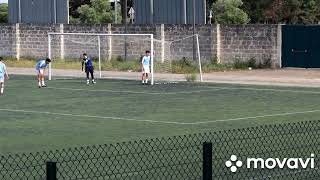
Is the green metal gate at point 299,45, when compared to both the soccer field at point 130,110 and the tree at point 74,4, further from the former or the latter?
the tree at point 74,4

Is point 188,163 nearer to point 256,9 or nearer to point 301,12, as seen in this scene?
point 301,12

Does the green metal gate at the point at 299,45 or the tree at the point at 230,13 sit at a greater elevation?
the tree at the point at 230,13

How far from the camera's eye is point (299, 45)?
4375 cm

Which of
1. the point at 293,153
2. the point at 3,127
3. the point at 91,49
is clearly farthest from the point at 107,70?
the point at 293,153

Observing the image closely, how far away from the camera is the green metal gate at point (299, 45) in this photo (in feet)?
142

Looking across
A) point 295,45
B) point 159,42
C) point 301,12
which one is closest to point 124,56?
point 159,42

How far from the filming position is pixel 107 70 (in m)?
45.8

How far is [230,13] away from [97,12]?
11.1 metres

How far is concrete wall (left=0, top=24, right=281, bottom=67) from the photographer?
44.0 m

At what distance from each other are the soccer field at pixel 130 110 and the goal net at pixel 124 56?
555 cm

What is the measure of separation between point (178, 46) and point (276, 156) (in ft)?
108

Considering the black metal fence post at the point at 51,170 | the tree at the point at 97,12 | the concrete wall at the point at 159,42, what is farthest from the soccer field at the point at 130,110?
the tree at the point at 97,12

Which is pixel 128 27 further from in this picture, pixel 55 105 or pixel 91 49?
pixel 55 105

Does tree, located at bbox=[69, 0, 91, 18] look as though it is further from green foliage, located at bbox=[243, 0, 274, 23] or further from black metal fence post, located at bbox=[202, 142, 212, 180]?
black metal fence post, located at bbox=[202, 142, 212, 180]
